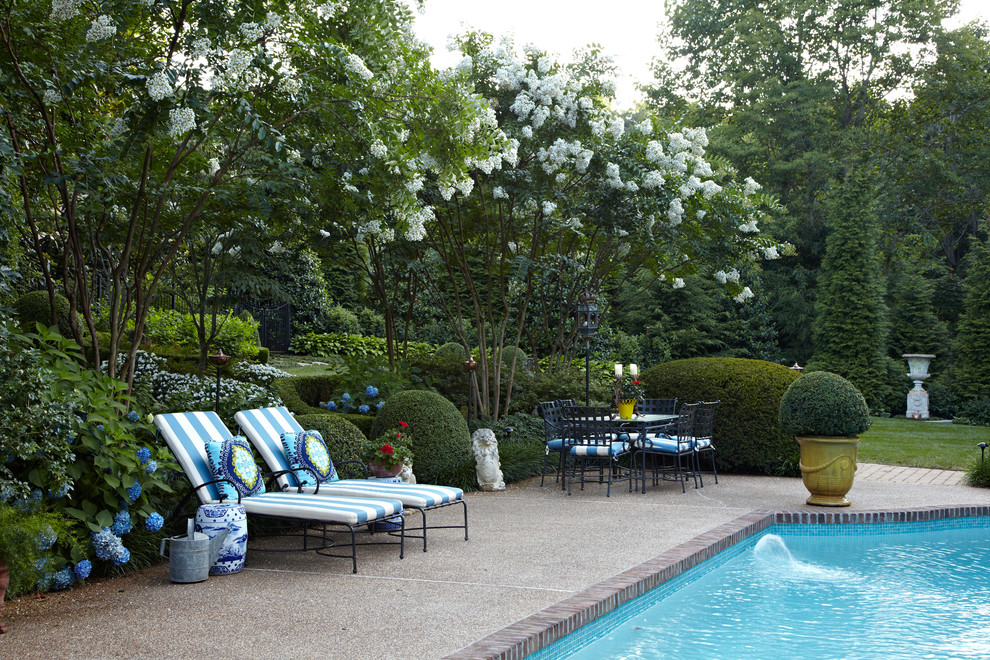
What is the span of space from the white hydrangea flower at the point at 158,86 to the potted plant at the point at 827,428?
19.4 feet

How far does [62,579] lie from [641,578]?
10.9ft

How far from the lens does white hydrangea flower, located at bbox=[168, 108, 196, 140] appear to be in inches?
195

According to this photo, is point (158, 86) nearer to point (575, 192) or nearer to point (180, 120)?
point (180, 120)

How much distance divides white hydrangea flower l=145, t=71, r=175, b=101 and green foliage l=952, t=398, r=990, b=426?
52.7ft

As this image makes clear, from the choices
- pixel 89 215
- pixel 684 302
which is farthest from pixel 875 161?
pixel 89 215

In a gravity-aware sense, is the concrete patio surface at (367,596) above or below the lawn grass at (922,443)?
below

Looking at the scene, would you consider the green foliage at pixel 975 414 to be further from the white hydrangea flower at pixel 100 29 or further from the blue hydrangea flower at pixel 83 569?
the white hydrangea flower at pixel 100 29

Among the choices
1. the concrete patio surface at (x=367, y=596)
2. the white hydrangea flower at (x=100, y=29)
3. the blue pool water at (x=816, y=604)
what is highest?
the white hydrangea flower at (x=100, y=29)

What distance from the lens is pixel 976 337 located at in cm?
1638

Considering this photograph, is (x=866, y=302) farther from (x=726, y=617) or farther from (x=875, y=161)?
(x=726, y=617)

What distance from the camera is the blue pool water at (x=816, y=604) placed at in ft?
14.4

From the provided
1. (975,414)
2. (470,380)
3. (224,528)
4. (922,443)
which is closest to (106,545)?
(224,528)

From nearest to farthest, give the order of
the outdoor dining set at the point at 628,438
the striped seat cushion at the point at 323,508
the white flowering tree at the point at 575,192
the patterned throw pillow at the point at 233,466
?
the striped seat cushion at the point at 323,508 < the patterned throw pillow at the point at 233,466 < the outdoor dining set at the point at 628,438 < the white flowering tree at the point at 575,192

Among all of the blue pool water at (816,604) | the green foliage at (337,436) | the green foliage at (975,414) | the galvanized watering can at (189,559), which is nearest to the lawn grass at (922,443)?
the green foliage at (975,414)
